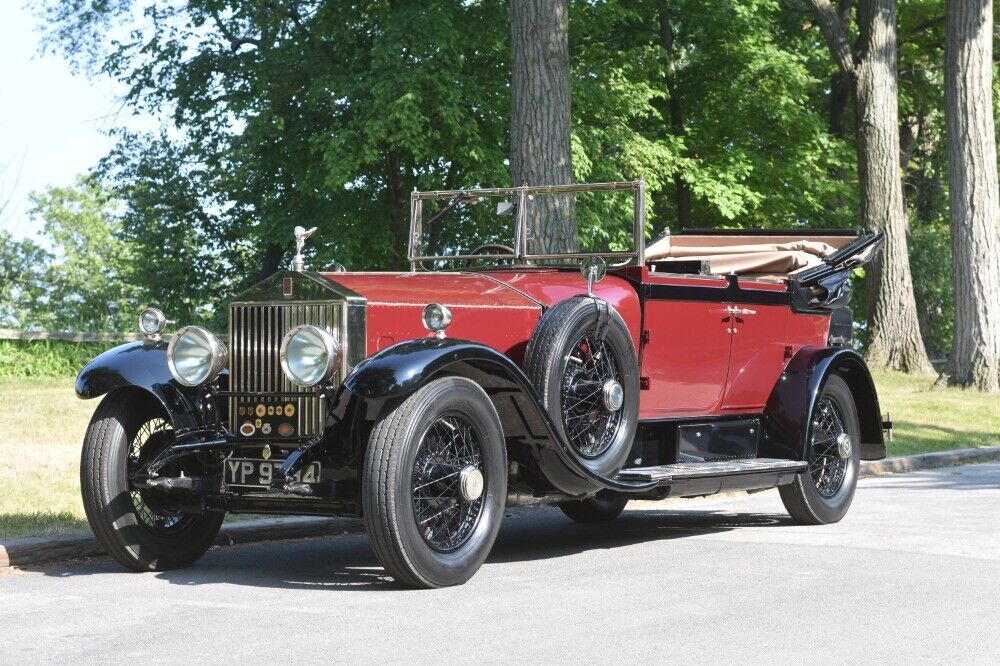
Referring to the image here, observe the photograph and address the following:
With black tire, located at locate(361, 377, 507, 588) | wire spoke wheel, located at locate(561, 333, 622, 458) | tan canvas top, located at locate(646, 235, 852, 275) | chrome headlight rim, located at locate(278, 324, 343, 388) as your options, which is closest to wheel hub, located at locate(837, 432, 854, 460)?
tan canvas top, located at locate(646, 235, 852, 275)

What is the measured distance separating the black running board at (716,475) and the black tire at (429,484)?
103 cm

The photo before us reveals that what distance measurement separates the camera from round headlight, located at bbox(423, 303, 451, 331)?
6410 mm

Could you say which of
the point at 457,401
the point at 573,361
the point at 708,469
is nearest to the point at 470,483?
the point at 457,401

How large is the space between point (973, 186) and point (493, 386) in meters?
16.3

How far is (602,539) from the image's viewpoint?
8.31 meters

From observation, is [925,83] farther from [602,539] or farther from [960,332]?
[602,539]

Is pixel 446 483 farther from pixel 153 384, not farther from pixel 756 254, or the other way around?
pixel 756 254

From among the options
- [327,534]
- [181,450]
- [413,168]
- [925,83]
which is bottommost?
[327,534]

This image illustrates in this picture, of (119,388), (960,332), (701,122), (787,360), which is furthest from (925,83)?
(119,388)

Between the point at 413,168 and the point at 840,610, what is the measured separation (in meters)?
20.4

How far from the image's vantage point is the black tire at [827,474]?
28.7 feet

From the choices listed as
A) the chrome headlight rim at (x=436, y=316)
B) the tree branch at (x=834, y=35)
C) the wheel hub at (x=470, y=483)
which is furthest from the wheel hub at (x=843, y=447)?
the tree branch at (x=834, y=35)

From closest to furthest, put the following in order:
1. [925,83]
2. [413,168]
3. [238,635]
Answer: [238,635]
[413,168]
[925,83]

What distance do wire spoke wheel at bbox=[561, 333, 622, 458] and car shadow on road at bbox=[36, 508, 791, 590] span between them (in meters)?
0.73
